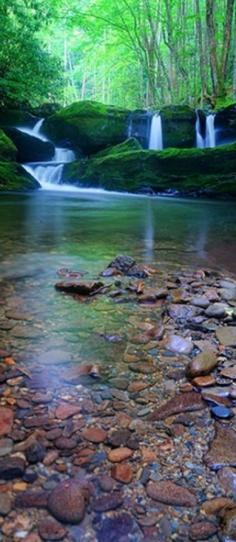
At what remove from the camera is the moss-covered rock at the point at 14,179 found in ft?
37.4

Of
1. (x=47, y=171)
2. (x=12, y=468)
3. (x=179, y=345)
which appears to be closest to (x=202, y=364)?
(x=179, y=345)

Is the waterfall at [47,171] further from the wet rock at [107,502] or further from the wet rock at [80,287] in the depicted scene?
the wet rock at [107,502]

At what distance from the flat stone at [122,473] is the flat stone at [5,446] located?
0.35 m

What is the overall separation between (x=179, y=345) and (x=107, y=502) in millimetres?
1115

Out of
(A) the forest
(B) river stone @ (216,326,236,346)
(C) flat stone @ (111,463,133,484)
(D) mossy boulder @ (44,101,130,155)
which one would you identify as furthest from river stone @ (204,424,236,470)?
(D) mossy boulder @ (44,101,130,155)

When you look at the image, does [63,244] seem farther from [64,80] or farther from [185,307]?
[64,80]

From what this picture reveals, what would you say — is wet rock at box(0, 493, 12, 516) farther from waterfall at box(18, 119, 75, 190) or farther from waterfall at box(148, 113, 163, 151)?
waterfall at box(148, 113, 163, 151)

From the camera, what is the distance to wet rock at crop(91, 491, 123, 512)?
119cm

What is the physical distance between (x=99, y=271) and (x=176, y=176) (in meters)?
→ 9.16

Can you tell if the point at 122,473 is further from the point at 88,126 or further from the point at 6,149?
the point at 88,126

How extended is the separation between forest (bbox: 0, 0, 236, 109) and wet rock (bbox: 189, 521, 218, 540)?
45.9 feet

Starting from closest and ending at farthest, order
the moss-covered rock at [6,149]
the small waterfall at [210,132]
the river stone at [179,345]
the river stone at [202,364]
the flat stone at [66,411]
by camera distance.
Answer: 1. the flat stone at [66,411]
2. the river stone at [202,364]
3. the river stone at [179,345]
4. the moss-covered rock at [6,149]
5. the small waterfall at [210,132]

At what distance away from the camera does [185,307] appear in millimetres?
2750

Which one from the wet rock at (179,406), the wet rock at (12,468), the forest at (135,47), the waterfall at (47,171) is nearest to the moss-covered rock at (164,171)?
the waterfall at (47,171)
